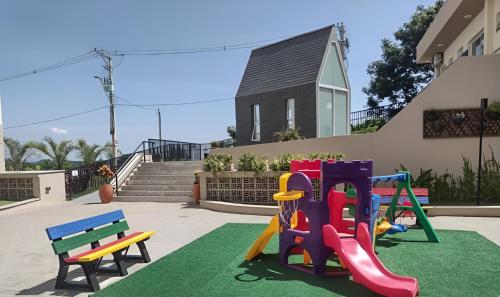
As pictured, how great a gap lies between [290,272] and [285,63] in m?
15.0

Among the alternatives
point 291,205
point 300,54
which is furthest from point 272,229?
point 300,54

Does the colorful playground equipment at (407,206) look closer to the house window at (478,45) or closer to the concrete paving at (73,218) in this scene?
the concrete paving at (73,218)

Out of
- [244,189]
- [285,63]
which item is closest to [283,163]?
[244,189]

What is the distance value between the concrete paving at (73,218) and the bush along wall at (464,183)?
5.43 ft

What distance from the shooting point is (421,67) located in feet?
91.1

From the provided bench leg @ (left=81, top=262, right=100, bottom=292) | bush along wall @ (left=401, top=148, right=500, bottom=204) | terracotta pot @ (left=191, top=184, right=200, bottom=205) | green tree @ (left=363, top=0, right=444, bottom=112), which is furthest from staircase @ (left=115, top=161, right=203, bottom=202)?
green tree @ (left=363, top=0, right=444, bottom=112)

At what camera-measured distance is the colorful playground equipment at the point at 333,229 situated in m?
3.99

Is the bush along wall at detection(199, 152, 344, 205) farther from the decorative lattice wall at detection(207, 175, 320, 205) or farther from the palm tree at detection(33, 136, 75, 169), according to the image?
the palm tree at detection(33, 136, 75, 169)

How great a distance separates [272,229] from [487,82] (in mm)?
8984

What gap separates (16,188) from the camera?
13703 millimetres

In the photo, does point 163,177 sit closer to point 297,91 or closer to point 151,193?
point 151,193

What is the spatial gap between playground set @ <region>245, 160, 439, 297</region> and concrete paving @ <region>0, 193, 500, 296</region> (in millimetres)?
2327

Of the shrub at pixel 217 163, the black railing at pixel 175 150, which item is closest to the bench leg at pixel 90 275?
the shrub at pixel 217 163

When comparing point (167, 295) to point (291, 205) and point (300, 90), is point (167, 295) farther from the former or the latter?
point (300, 90)
